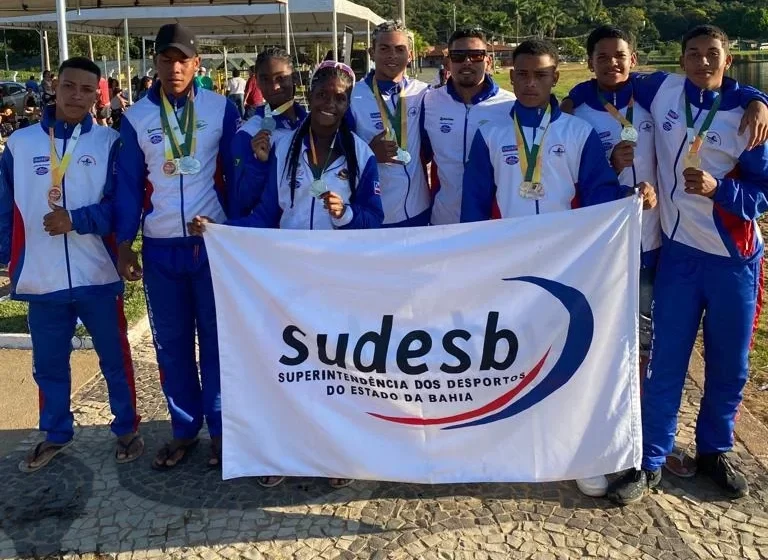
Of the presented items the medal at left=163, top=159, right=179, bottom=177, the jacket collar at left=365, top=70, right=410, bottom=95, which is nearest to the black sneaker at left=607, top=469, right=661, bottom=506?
the jacket collar at left=365, top=70, right=410, bottom=95

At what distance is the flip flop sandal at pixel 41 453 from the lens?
4.05 meters

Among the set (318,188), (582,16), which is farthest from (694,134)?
(582,16)

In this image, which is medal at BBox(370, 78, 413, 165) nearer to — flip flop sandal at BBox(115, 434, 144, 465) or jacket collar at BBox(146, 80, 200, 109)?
jacket collar at BBox(146, 80, 200, 109)

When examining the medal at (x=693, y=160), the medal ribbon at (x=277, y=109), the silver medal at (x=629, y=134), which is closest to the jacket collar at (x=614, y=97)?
the silver medal at (x=629, y=134)

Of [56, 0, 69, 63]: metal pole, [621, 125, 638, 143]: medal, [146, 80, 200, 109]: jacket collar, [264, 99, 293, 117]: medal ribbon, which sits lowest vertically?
[621, 125, 638, 143]: medal

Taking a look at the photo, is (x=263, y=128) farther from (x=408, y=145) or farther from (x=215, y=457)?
(x=215, y=457)

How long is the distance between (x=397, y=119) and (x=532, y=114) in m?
0.94

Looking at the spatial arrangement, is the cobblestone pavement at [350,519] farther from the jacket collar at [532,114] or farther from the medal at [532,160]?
the jacket collar at [532,114]

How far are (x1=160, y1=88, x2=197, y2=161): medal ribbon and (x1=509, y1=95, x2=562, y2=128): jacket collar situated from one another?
1.63m

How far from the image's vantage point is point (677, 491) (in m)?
3.72

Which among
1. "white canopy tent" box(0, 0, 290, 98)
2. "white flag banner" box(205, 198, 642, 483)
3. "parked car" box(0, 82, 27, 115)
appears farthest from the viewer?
"parked car" box(0, 82, 27, 115)

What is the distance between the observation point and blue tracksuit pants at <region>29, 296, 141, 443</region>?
13.0ft

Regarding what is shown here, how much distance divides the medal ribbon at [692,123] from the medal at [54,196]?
10.2ft

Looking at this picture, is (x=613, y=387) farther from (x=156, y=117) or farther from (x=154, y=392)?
(x=154, y=392)
